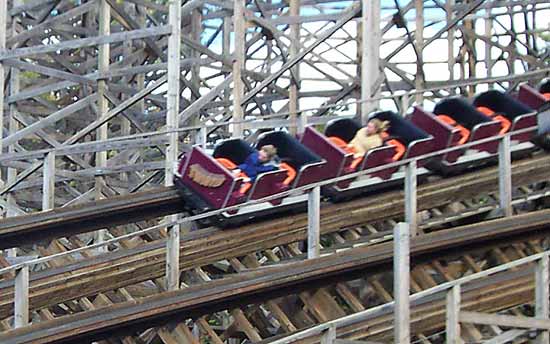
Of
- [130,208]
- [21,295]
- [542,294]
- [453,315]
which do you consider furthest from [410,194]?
[21,295]

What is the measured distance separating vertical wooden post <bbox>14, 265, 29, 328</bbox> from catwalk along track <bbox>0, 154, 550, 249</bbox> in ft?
4.91

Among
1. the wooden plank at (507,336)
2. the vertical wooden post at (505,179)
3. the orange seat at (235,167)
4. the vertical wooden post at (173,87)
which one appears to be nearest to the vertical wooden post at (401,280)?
the wooden plank at (507,336)

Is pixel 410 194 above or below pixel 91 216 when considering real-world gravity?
below

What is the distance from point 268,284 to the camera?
6828 mm

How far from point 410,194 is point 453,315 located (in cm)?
183

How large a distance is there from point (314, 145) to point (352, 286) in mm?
1641

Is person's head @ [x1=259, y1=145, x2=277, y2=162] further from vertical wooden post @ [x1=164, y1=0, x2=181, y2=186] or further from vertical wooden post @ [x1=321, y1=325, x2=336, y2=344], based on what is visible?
vertical wooden post @ [x1=321, y1=325, x2=336, y2=344]

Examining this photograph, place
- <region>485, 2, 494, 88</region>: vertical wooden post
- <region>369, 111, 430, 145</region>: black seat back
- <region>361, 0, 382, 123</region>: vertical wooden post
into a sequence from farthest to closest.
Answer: <region>485, 2, 494, 88</region>: vertical wooden post, <region>361, 0, 382, 123</region>: vertical wooden post, <region>369, 111, 430, 145</region>: black seat back

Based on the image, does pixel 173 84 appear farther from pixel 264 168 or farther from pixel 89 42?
pixel 264 168

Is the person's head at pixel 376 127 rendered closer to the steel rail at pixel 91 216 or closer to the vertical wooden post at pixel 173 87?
the steel rail at pixel 91 216

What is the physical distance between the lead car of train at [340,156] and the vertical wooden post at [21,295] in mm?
1998

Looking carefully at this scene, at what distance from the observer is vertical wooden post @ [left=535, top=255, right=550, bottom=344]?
6002 mm

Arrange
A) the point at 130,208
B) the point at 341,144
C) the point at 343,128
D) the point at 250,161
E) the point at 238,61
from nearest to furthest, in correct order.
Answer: the point at 130,208 < the point at 250,161 < the point at 341,144 < the point at 343,128 < the point at 238,61

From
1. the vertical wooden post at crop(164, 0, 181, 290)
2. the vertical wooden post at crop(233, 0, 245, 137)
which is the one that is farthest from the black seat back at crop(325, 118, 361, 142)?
the vertical wooden post at crop(164, 0, 181, 290)
